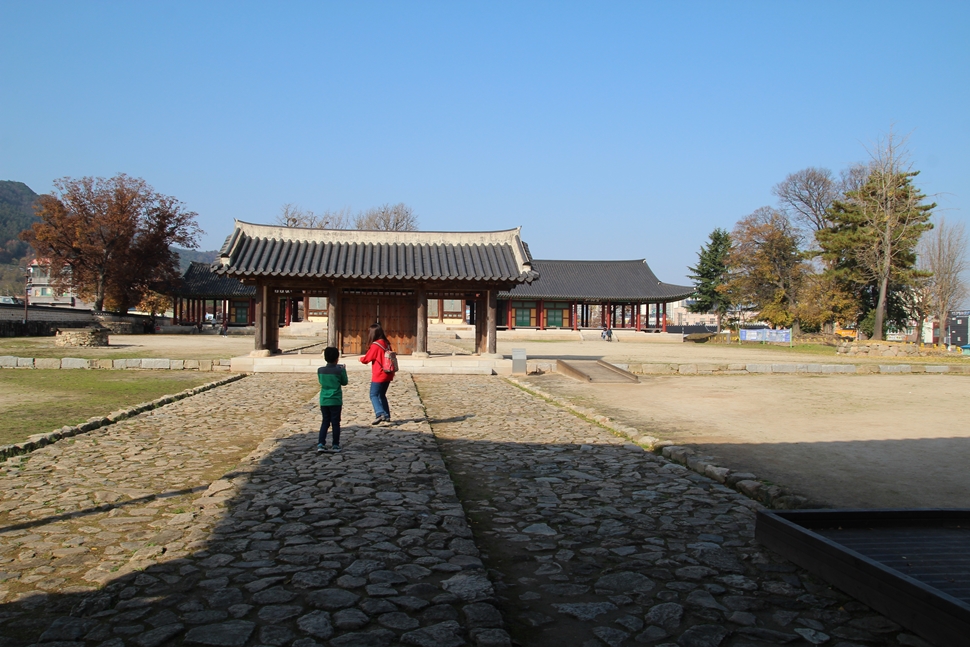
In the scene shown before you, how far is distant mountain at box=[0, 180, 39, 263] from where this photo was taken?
129250mm

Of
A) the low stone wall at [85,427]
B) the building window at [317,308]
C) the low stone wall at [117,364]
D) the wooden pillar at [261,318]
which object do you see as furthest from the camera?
the building window at [317,308]

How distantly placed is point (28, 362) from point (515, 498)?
19256 mm

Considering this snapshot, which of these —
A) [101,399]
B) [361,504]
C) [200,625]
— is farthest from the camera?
[101,399]

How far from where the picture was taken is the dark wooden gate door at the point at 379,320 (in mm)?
22094

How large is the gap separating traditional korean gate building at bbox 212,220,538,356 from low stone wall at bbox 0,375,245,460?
7230 mm

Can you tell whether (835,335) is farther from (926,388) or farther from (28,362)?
(28,362)

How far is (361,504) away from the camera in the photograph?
18.1ft

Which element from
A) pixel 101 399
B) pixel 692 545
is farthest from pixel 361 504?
pixel 101 399

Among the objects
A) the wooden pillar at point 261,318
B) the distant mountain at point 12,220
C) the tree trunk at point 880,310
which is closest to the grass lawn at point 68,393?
the wooden pillar at point 261,318

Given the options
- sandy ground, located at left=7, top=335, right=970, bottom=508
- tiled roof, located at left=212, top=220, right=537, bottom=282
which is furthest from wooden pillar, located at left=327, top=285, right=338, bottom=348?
sandy ground, located at left=7, top=335, right=970, bottom=508

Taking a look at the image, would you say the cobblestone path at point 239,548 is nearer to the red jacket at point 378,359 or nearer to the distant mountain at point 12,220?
the red jacket at point 378,359

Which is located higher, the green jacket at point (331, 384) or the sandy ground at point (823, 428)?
the green jacket at point (331, 384)

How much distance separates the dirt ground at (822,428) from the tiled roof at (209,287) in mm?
39609

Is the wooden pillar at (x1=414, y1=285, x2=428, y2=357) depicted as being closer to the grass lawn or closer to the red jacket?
the grass lawn
